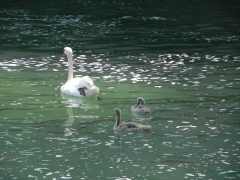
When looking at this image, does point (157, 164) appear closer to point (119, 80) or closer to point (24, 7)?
point (119, 80)

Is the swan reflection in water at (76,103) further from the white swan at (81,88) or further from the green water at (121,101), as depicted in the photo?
the white swan at (81,88)

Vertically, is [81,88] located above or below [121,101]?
above

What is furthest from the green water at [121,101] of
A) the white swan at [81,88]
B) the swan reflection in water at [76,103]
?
the white swan at [81,88]

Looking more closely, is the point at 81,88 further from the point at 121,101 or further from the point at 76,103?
the point at 121,101

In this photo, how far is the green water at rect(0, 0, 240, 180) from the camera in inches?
376

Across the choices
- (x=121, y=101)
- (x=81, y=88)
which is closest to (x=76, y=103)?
(x=81, y=88)

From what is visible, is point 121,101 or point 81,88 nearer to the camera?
point 121,101

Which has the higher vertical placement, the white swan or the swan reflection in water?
the white swan

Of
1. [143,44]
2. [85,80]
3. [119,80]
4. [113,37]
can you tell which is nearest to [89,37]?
[113,37]

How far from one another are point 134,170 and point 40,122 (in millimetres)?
3348

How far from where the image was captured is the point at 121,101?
14055mm

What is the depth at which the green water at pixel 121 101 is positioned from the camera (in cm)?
954

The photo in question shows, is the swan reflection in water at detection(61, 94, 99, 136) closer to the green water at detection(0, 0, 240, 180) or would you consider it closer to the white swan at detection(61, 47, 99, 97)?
the green water at detection(0, 0, 240, 180)

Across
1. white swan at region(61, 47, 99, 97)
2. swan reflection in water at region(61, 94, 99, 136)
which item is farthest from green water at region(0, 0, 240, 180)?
white swan at region(61, 47, 99, 97)
